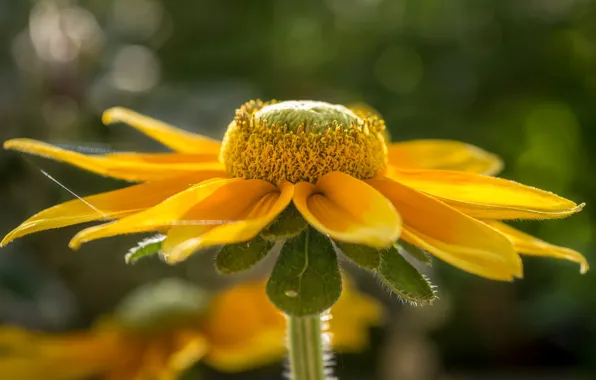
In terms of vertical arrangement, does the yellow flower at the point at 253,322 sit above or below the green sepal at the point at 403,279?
above

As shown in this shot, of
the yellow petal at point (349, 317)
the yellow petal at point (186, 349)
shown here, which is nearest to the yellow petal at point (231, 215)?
the yellow petal at point (186, 349)

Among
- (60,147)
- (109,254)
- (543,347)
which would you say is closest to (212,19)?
(109,254)

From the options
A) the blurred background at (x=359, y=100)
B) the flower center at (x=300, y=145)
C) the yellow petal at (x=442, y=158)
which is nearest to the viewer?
the flower center at (x=300, y=145)

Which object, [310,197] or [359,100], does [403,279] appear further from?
[359,100]

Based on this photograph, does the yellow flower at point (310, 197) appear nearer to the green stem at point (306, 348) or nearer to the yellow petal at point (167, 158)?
the yellow petal at point (167, 158)

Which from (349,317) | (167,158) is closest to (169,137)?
(167,158)

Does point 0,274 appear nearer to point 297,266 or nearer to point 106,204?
point 106,204
